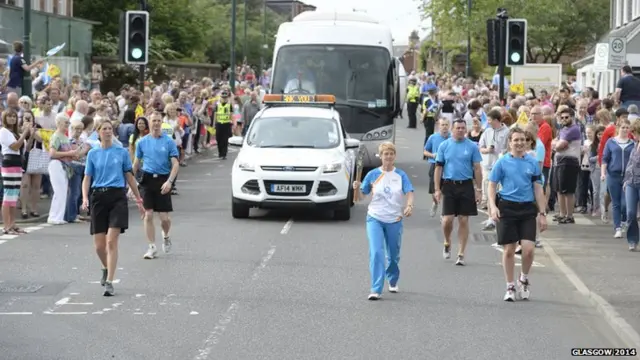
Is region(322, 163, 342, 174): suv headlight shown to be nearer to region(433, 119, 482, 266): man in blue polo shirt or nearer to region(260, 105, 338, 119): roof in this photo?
region(260, 105, 338, 119): roof

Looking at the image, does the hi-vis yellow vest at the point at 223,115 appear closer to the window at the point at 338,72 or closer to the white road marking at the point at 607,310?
the window at the point at 338,72

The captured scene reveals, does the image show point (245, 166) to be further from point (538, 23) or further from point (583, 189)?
point (538, 23)

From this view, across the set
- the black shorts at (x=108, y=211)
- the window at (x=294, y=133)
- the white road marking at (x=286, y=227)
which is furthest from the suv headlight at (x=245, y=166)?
the black shorts at (x=108, y=211)

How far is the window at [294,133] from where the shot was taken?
71.7 feet

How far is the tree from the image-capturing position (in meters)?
54.4

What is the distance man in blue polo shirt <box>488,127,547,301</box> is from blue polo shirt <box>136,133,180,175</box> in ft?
16.0

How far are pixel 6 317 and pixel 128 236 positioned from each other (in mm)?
6921

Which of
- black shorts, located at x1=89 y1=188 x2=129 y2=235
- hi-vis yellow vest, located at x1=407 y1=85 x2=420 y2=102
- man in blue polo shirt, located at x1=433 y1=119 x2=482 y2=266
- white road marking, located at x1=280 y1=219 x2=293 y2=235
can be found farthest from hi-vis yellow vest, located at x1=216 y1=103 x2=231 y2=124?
black shorts, located at x1=89 y1=188 x2=129 y2=235

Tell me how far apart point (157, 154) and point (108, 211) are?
2.70 metres

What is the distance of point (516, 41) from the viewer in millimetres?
25188

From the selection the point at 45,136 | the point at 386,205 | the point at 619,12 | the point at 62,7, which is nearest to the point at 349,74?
the point at 45,136

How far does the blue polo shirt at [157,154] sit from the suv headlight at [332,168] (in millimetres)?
4389

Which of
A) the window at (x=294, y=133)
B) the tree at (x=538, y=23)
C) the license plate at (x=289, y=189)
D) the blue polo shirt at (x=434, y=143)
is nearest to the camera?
the blue polo shirt at (x=434, y=143)

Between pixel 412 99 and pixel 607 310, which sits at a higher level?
pixel 412 99
